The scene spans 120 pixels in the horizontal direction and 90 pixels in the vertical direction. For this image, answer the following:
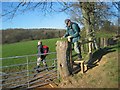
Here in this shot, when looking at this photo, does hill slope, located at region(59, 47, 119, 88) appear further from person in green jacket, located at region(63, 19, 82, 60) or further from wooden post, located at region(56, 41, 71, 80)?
person in green jacket, located at region(63, 19, 82, 60)

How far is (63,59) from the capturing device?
8.82 m

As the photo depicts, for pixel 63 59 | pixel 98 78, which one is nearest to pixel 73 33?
pixel 63 59

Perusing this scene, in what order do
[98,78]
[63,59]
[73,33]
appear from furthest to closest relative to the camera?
[73,33] < [63,59] < [98,78]

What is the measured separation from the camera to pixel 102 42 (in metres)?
19.7

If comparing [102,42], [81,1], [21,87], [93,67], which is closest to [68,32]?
[93,67]

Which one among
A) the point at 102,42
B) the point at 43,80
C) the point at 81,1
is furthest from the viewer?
the point at 102,42

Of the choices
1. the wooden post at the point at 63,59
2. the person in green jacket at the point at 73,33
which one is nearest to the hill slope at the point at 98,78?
the wooden post at the point at 63,59

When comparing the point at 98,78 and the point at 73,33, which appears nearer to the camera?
the point at 98,78

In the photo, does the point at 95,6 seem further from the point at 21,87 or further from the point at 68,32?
the point at 21,87

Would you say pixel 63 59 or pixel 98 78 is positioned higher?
pixel 63 59

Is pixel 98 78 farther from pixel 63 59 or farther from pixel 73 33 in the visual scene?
pixel 73 33

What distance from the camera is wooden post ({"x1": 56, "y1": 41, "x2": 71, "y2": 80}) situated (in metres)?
8.79

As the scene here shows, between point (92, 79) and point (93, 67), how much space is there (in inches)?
44.3

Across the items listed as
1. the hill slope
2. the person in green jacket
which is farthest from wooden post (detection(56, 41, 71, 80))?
the person in green jacket
